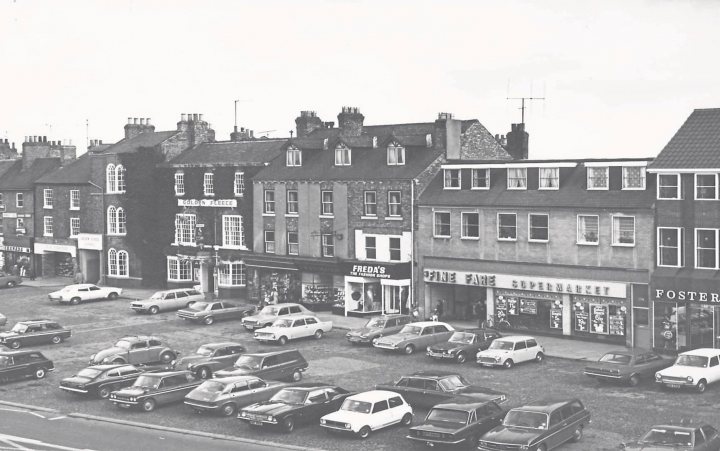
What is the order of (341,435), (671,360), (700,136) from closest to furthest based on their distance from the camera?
(341,435) → (671,360) → (700,136)

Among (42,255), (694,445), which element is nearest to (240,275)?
(42,255)

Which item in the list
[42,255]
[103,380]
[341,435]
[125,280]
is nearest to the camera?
[341,435]

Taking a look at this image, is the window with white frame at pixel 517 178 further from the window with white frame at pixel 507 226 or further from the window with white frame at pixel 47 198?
the window with white frame at pixel 47 198

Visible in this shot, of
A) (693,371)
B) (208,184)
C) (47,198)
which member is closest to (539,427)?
(693,371)

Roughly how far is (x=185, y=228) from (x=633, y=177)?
35697 millimetres

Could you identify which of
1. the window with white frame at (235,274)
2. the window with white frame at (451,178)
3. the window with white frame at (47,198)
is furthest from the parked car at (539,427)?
the window with white frame at (47,198)

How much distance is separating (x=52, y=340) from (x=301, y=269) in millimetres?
16922

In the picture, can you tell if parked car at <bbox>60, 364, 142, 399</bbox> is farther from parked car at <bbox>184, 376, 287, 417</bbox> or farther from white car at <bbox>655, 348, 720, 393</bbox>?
white car at <bbox>655, 348, 720, 393</bbox>

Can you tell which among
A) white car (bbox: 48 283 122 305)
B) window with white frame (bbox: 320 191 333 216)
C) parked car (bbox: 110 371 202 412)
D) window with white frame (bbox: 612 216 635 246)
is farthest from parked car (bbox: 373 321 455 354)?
white car (bbox: 48 283 122 305)

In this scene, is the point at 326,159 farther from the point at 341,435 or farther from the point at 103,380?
the point at 341,435

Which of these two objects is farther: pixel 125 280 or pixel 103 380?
pixel 125 280

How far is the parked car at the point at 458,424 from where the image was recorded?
26.6 metres

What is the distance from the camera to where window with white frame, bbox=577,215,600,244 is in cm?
4617

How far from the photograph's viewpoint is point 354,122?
61406 mm
